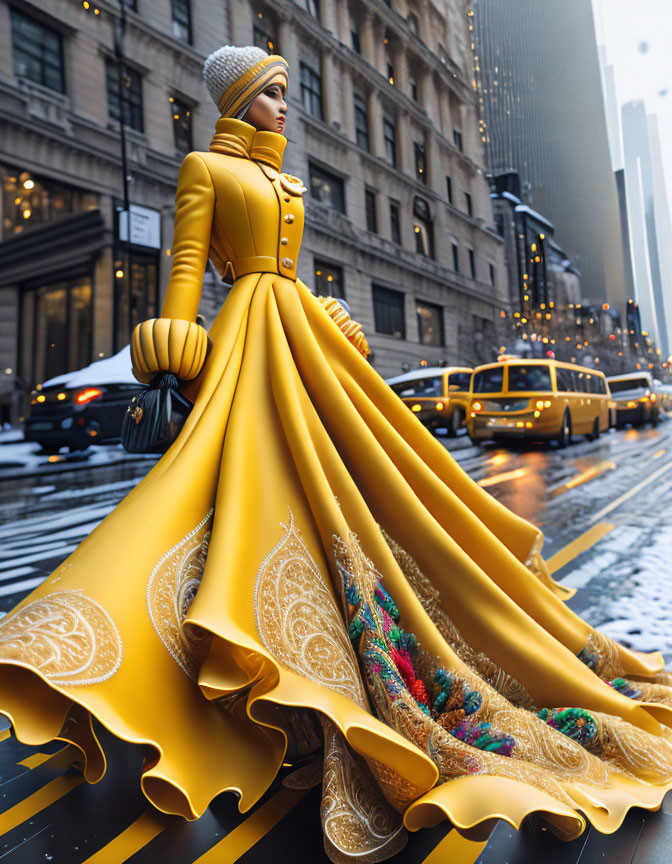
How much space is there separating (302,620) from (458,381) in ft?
44.6

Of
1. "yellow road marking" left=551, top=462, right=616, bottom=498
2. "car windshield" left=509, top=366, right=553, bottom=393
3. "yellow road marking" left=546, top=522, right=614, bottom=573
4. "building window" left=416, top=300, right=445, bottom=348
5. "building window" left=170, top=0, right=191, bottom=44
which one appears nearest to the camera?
"yellow road marking" left=546, top=522, right=614, bottom=573

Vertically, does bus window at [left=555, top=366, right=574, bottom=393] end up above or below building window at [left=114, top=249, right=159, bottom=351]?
below

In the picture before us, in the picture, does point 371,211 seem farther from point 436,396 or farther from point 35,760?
point 35,760

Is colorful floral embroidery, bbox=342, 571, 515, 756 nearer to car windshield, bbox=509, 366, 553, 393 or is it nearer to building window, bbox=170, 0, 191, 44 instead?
car windshield, bbox=509, 366, 553, 393

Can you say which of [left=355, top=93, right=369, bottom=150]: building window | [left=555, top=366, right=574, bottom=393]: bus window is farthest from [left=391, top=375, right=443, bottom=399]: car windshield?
[left=355, top=93, right=369, bottom=150]: building window

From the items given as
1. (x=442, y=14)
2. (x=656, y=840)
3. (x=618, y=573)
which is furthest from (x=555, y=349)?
(x=656, y=840)

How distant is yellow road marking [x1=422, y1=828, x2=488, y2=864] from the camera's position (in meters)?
1.37

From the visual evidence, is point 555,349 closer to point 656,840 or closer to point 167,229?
point 167,229

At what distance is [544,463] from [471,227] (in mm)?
20138

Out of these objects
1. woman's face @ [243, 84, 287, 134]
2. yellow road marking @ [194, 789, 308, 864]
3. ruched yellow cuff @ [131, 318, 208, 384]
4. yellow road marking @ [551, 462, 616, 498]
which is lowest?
yellow road marking @ [194, 789, 308, 864]

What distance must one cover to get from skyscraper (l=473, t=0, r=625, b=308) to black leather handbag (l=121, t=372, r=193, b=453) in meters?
31.3

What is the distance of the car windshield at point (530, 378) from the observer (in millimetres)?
12227

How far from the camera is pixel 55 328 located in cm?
1301

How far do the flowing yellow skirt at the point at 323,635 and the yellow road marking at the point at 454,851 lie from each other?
0.42 feet
